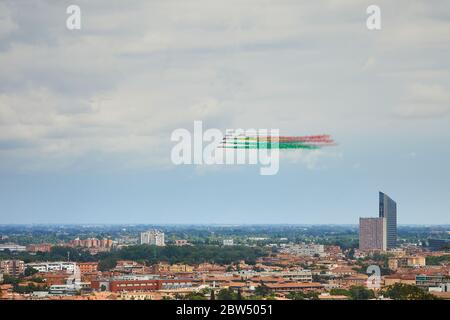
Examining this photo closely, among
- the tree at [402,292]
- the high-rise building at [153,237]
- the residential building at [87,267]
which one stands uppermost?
the high-rise building at [153,237]

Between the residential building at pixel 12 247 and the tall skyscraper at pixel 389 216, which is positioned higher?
the tall skyscraper at pixel 389 216

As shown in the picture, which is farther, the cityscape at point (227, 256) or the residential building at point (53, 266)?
the residential building at point (53, 266)

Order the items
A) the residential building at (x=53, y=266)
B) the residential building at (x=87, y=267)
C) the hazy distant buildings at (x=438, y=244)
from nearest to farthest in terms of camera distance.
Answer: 1. the residential building at (x=53, y=266)
2. the residential building at (x=87, y=267)
3. the hazy distant buildings at (x=438, y=244)

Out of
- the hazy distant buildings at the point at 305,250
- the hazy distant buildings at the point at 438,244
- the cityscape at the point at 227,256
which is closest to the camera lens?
the cityscape at the point at 227,256

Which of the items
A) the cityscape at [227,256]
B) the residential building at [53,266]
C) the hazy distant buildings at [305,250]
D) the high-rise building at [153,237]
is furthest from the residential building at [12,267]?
the hazy distant buildings at [305,250]

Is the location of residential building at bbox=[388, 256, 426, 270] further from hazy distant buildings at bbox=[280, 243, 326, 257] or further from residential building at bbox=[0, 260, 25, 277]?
residential building at bbox=[0, 260, 25, 277]

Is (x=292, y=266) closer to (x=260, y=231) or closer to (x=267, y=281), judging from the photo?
(x=260, y=231)

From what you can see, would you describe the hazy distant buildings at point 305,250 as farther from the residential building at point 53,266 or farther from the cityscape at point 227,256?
the residential building at point 53,266
